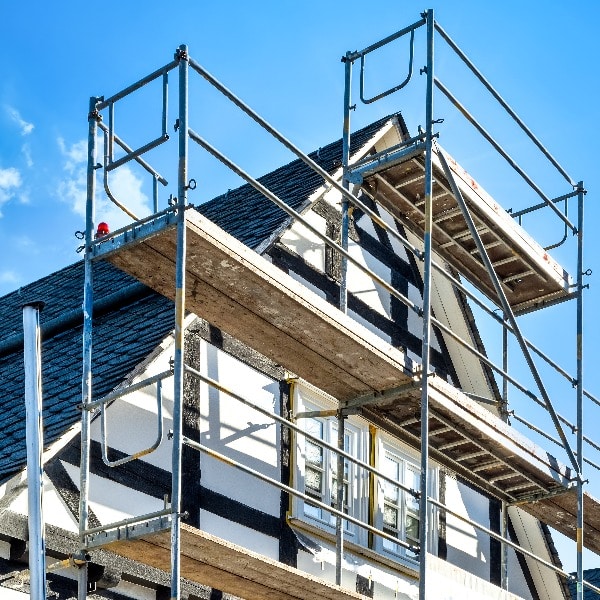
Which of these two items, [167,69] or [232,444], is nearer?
[167,69]

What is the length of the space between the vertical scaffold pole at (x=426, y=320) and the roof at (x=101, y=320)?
1685mm

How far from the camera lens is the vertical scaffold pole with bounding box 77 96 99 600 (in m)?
8.48

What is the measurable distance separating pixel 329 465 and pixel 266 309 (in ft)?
8.31

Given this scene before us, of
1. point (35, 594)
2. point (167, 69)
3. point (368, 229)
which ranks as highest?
point (368, 229)

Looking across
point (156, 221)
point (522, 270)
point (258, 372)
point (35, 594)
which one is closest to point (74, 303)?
point (258, 372)

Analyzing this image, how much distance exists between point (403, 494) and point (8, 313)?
176 inches

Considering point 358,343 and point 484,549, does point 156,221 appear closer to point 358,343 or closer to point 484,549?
point 358,343

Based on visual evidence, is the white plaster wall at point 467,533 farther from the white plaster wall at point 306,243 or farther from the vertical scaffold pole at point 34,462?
the vertical scaffold pole at point 34,462

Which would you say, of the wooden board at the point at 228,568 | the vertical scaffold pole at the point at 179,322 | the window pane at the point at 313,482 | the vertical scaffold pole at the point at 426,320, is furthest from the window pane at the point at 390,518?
the vertical scaffold pole at the point at 179,322

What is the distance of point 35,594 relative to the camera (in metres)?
7.30

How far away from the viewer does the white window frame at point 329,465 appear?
36.7 feet

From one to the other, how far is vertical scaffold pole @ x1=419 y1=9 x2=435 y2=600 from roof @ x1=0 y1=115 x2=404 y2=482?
66.4 inches

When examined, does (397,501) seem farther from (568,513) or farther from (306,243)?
(306,243)

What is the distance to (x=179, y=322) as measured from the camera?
8.26m
